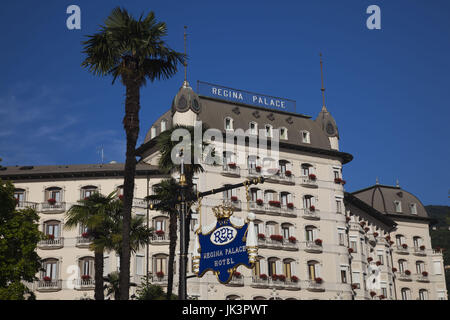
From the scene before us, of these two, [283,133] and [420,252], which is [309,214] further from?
[420,252]

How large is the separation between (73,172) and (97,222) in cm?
2733

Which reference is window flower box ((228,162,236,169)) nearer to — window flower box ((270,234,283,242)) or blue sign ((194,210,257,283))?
window flower box ((270,234,283,242))

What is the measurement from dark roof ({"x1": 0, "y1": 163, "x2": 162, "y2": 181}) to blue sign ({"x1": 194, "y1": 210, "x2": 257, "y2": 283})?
41.7m

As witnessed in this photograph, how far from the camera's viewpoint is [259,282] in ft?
212

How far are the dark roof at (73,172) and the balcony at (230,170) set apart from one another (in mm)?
6701

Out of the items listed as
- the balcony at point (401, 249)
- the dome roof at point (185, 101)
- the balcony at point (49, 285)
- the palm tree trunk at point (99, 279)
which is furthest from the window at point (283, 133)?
the palm tree trunk at point (99, 279)

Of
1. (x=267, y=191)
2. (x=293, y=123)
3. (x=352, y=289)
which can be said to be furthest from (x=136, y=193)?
(x=352, y=289)

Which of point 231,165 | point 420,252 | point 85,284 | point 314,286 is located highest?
point 231,165

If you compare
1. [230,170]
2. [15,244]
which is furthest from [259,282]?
[15,244]

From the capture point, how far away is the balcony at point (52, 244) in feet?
208

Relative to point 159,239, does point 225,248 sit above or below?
below

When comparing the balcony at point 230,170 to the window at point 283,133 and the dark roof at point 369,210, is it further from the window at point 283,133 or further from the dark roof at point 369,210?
the dark roof at point 369,210
